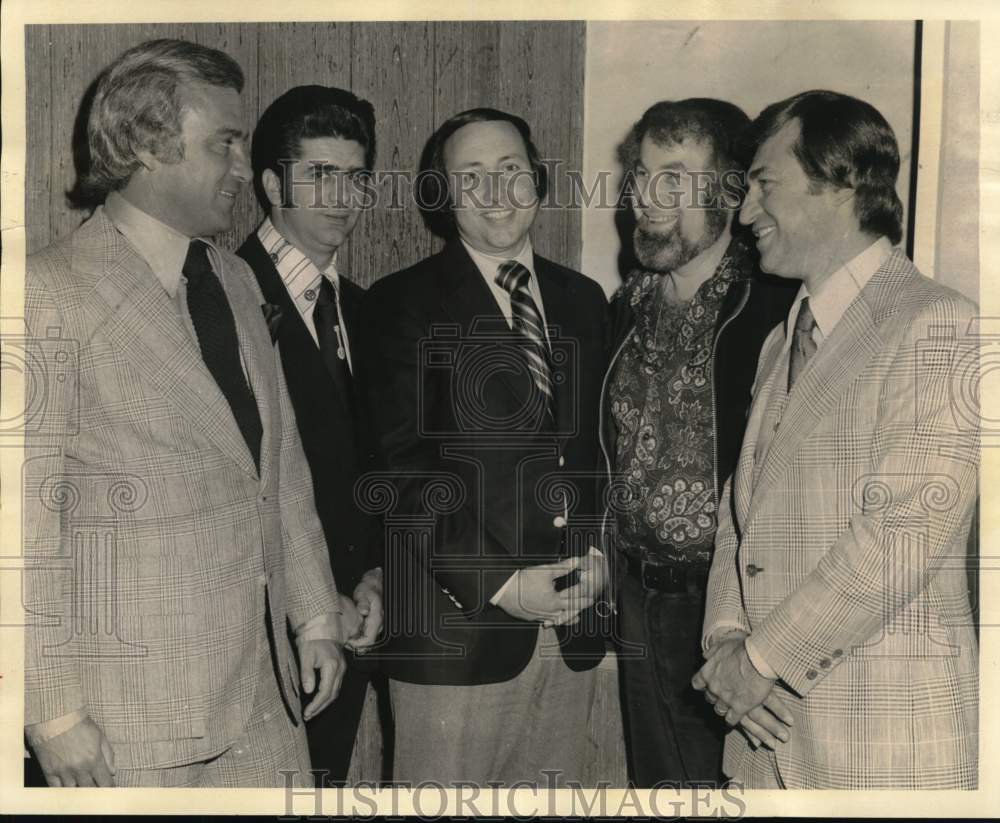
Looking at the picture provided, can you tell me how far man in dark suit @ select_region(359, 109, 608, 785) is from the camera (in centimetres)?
239

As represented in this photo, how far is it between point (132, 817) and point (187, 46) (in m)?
1.62

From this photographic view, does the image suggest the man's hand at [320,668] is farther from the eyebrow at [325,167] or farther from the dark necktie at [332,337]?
the eyebrow at [325,167]

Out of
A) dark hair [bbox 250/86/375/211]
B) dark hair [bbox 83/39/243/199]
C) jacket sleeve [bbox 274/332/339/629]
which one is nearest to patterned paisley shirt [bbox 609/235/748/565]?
jacket sleeve [bbox 274/332/339/629]

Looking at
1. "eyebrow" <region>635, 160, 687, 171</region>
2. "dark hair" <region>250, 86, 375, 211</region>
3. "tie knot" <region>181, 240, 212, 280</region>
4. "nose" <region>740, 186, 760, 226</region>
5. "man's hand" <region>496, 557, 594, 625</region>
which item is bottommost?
"man's hand" <region>496, 557, 594, 625</region>

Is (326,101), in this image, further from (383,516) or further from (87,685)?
(87,685)

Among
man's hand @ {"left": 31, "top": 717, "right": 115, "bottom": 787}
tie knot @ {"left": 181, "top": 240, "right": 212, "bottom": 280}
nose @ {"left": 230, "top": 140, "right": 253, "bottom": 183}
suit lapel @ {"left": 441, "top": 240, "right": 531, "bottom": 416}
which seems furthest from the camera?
suit lapel @ {"left": 441, "top": 240, "right": 531, "bottom": 416}

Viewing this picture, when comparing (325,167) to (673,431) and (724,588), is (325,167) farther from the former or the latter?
(724,588)

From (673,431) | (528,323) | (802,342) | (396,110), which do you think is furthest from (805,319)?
(396,110)

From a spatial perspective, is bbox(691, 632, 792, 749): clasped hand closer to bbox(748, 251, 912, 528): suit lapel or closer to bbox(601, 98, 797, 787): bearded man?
bbox(601, 98, 797, 787): bearded man

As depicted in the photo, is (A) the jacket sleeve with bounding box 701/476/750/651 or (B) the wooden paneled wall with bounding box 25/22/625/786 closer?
(A) the jacket sleeve with bounding box 701/476/750/651

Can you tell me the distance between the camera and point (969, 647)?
2.27 m

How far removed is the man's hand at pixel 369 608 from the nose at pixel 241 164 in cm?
90

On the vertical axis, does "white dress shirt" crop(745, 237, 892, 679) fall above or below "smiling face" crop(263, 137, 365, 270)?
below

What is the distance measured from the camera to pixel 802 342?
7.35 ft
